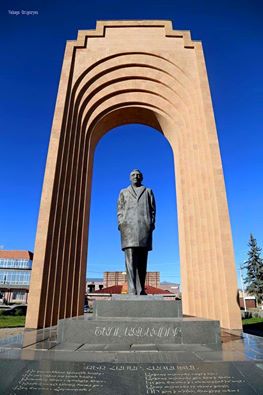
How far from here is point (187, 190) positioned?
42.5 ft

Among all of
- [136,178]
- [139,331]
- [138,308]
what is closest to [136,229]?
[136,178]

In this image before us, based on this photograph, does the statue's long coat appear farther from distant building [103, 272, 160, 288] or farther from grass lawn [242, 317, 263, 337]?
distant building [103, 272, 160, 288]

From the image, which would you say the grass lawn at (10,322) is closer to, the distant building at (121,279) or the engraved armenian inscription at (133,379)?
the engraved armenian inscription at (133,379)

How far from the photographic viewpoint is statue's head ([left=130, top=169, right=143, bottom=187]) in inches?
286

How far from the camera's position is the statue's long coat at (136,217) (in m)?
6.62

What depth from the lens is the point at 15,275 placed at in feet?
189

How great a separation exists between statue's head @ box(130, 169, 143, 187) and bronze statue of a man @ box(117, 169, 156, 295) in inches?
6.4

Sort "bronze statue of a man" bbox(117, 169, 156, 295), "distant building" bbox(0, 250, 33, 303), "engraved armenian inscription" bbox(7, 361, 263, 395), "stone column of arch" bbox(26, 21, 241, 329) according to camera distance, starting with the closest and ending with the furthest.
→ "engraved armenian inscription" bbox(7, 361, 263, 395) → "bronze statue of a man" bbox(117, 169, 156, 295) → "stone column of arch" bbox(26, 21, 241, 329) → "distant building" bbox(0, 250, 33, 303)

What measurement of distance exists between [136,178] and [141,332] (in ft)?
12.6

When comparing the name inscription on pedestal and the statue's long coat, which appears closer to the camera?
the name inscription on pedestal

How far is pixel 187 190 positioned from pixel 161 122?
4.70 meters

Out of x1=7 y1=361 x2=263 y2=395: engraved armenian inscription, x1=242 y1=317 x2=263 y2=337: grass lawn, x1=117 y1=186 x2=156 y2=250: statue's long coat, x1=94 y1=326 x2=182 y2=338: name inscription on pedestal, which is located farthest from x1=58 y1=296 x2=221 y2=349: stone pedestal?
x1=242 y1=317 x2=263 y2=337: grass lawn

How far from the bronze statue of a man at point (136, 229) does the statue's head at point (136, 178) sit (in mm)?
163

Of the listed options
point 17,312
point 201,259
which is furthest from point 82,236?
point 17,312
